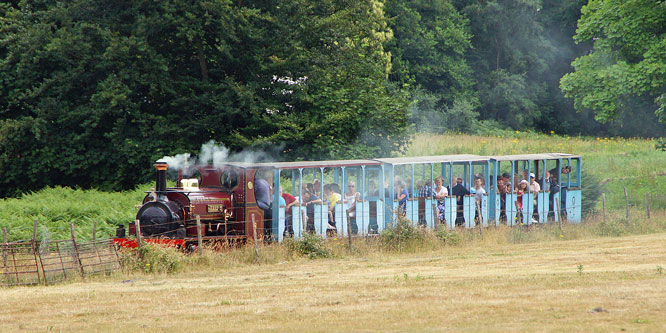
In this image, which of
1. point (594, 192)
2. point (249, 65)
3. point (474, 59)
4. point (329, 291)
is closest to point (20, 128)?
point (249, 65)

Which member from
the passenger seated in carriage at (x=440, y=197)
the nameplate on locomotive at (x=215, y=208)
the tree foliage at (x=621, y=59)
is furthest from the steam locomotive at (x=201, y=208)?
the tree foliage at (x=621, y=59)

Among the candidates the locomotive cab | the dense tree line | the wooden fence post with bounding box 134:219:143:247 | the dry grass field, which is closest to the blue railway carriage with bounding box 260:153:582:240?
the locomotive cab

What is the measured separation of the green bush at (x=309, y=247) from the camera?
17.5m

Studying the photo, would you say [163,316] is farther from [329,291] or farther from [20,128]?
[20,128]

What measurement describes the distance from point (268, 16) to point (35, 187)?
33.9ft

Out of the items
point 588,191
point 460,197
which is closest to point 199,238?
point 460,197

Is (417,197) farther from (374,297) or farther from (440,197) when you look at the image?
(374,297)

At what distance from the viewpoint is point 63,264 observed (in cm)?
1540

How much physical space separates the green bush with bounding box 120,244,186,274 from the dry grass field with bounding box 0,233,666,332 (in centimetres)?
28

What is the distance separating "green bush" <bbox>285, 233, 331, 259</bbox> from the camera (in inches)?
691

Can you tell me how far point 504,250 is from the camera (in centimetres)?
1852

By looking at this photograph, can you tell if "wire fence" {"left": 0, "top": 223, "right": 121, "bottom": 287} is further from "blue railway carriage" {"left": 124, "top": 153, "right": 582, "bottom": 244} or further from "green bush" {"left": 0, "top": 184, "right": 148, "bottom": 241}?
"green bush" {"left": 0, "top": 184, "right": 148, "bottom": 241}

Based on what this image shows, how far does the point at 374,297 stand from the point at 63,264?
21.9ft

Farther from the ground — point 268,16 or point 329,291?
point 268,16
